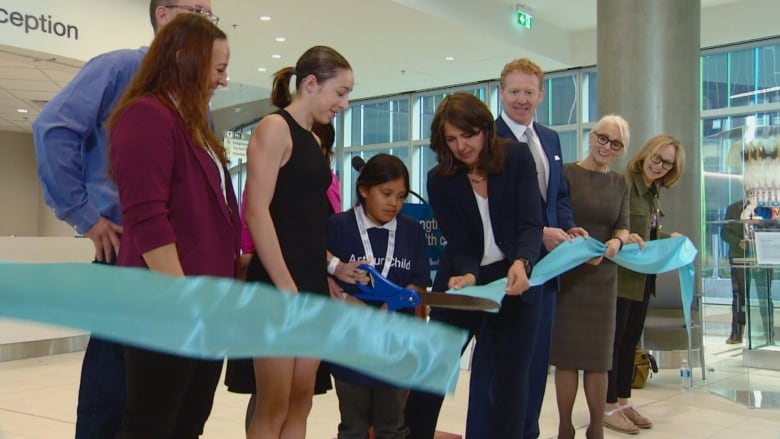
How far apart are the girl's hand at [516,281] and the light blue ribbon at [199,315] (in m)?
1.66

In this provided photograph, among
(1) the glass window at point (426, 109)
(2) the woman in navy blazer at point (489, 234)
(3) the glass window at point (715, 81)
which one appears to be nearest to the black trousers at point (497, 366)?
(2) the woman in navy blazer at point (489, 234)

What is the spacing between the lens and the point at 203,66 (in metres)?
1.83

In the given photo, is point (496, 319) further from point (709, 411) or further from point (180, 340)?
point (709, 411)

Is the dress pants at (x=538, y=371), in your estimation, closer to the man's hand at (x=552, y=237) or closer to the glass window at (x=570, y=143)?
the man's hand at (x=552, y=237)

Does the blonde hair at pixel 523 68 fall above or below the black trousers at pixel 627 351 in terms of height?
above

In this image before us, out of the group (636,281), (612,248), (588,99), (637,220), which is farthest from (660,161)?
(588,99)

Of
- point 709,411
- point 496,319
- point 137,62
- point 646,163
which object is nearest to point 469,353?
point 709,411

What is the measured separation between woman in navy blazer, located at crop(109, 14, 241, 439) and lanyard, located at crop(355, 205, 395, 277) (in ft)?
3.08

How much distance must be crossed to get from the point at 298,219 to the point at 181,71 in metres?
0.64

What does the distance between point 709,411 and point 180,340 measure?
184 inches

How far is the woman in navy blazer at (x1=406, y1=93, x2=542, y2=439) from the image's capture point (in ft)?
8.85

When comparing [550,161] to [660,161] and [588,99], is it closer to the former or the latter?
[660,161]

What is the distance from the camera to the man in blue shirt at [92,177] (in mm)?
1807

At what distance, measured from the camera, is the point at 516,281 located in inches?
103
